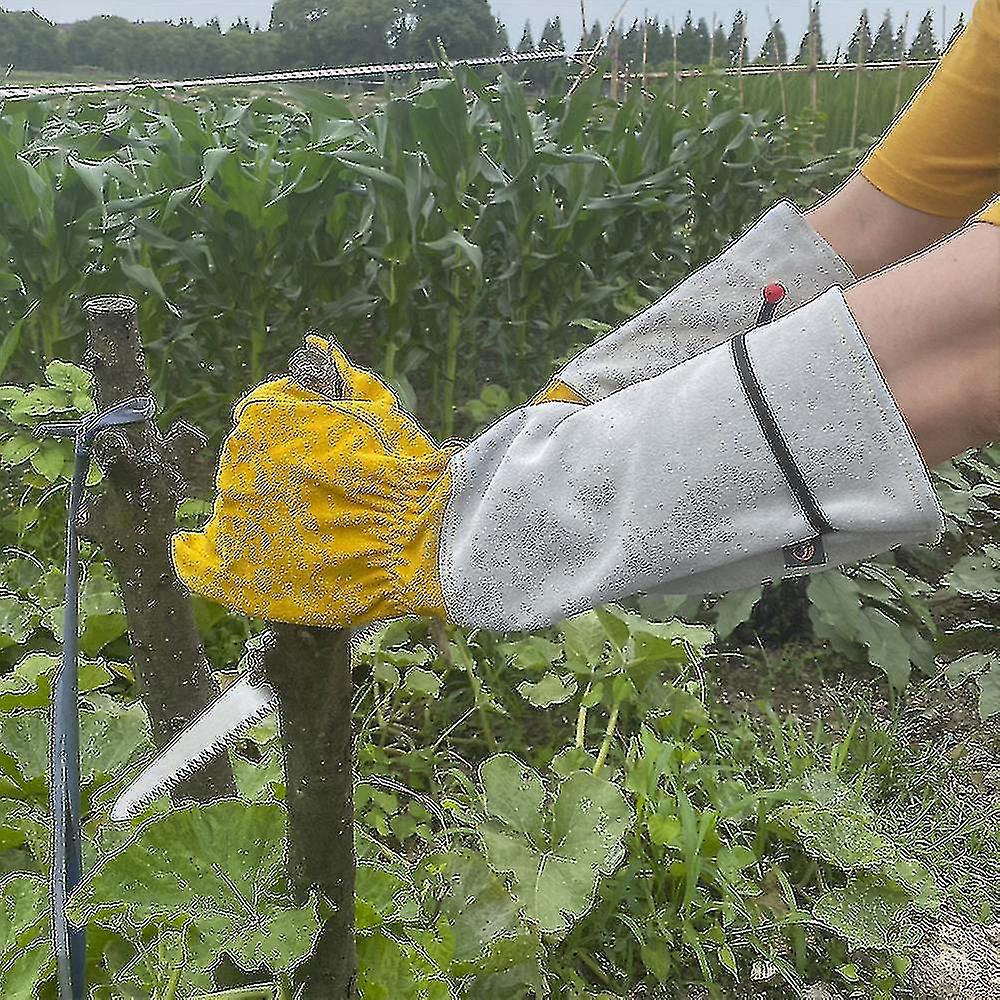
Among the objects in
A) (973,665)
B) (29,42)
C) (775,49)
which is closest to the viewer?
(973,665)

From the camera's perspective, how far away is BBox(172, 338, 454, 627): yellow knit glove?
0.67 metres

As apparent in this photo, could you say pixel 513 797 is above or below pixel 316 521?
below

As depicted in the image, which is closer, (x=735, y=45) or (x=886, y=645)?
(x=886, y=645)

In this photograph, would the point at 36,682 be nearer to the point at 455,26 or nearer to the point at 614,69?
the point at 455,26

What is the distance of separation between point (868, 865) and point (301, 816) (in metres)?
0.84

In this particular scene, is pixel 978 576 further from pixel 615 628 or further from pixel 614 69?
pixel 614 69

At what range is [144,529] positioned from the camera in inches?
34.9

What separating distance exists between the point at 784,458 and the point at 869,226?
88 centimetres

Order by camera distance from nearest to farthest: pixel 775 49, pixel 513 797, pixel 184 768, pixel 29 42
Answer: pixel 184 768 < pixel 513 797 < pixel 29 42 < pixel 775 49

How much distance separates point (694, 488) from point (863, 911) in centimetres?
90

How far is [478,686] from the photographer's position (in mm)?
1715

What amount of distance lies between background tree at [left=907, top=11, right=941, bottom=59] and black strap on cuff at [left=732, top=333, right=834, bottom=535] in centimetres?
809

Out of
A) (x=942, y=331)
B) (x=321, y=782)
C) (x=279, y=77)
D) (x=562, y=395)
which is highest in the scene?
(x=279, y=77)

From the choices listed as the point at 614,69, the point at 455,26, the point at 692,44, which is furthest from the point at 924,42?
the point at 455,26
